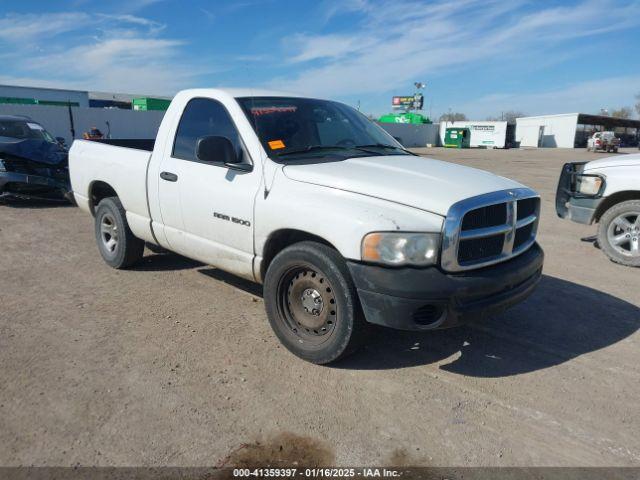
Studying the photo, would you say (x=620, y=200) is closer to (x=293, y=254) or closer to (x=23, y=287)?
(x=293, y=254)

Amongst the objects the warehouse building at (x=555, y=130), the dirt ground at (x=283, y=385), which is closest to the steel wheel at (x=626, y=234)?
the dirt ground at (x=283, y=385)

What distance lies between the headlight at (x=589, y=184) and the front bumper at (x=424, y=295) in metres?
4.17

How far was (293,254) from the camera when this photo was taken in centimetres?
330

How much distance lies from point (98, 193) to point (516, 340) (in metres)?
4.94

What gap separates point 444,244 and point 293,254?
105 centimetres

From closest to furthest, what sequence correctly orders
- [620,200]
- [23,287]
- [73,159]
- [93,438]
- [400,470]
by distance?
[400,470] < [93,438] < [23,287] < [73,159] < [620,200]

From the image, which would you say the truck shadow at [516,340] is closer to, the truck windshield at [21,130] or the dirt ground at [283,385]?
the dirt ground at [283,385]

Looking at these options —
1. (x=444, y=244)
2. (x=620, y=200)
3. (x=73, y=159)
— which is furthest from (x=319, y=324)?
(x=620, y=200)

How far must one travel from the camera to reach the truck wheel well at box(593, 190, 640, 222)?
242 inches

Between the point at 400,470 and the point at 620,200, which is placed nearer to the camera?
the point at 400,470

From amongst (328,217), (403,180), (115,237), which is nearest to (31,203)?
(115,237)

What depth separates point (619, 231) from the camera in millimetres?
6164

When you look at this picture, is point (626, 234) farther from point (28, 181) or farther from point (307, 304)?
point (28, 181)

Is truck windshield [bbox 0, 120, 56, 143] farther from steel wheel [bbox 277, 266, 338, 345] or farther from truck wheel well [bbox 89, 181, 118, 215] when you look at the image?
steel wheel [bbox 277, 266, 338, 345]
